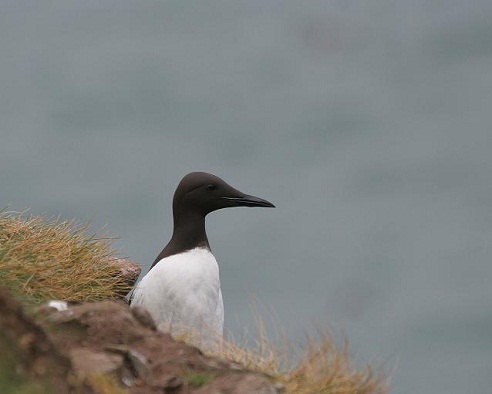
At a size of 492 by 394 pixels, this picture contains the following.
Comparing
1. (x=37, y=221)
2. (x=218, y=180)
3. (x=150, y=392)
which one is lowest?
(x=150, y=392)

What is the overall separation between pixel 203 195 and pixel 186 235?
0.53m

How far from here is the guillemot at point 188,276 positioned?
474 inches

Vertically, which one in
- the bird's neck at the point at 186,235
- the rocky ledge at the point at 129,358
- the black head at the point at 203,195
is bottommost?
the rocky ledge at the point at 129,358

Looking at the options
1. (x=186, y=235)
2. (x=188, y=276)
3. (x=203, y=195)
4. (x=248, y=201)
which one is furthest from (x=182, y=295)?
(x=248, y=201)

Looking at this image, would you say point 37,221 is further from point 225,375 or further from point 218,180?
point 225,375

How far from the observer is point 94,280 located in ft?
40.4

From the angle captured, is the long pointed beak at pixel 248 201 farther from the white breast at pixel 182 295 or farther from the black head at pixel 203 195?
the white breast at pixel 182 295

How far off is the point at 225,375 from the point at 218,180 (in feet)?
16.0

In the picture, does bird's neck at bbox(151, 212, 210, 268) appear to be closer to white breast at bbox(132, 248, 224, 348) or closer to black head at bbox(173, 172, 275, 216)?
black head at bbox(173, 172, 275, 216)

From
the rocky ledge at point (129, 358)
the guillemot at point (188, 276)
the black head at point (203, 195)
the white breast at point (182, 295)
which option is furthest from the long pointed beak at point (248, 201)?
the rocky ledge at point (129, 358)

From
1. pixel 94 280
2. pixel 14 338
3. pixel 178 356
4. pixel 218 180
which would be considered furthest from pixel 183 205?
pixel 14 338

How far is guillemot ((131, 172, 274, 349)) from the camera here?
39.5 feet

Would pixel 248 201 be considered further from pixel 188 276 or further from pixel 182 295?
pixel 182 295

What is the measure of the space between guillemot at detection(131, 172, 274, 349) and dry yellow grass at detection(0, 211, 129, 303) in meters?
0.54
